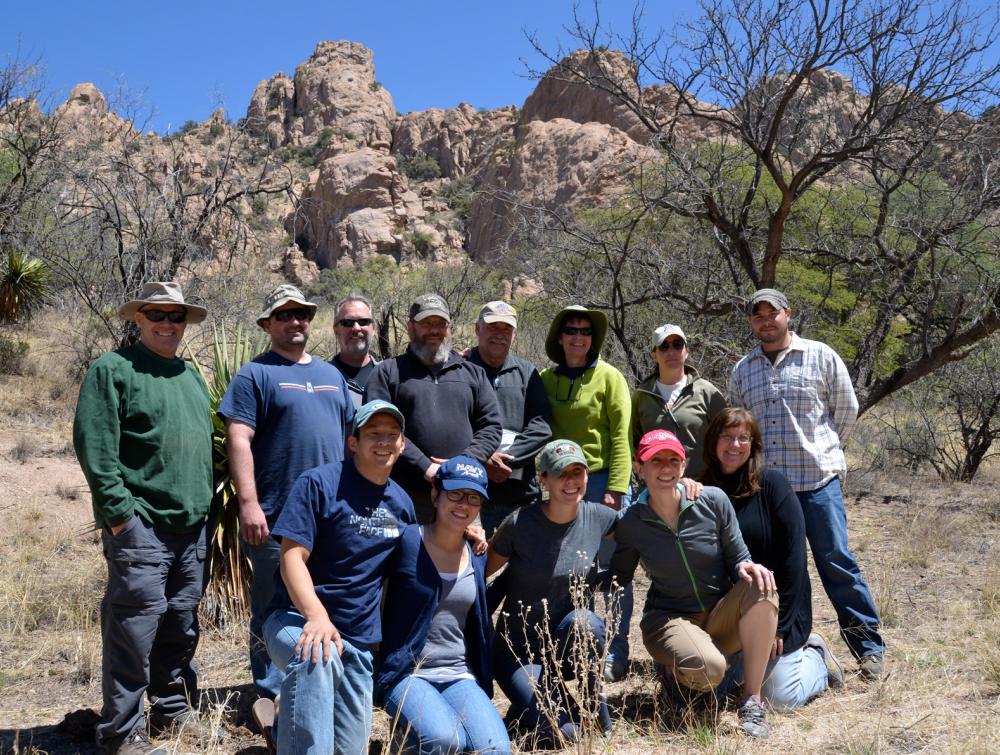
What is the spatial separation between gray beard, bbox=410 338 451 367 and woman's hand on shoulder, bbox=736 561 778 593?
176 cm

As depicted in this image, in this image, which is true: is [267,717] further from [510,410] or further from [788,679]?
[788,679]

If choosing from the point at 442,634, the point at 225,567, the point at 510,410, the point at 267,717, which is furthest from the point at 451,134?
the point at 267,717

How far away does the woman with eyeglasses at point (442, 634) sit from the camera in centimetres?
324

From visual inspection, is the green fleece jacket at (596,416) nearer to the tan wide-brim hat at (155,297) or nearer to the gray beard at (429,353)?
the gray beard at (429,353)

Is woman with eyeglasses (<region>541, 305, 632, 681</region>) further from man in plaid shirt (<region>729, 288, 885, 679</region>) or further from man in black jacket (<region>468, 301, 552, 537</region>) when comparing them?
man in plaid shirt (<region>729, 288, 885, 679</region>)

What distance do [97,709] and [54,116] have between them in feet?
40.0

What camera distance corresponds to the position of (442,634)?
3500 millimetres

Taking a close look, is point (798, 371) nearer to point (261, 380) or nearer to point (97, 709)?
point (261, 380)

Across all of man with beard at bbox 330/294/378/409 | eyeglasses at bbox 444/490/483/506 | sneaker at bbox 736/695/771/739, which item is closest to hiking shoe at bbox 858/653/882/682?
sneaker at bbox 736/695/771/739

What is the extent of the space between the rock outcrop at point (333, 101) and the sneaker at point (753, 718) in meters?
63.6

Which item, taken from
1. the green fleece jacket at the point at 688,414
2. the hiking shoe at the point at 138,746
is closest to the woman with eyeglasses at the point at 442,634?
the hiking shoe at the point at 138,746

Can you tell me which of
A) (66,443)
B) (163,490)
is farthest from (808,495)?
(66,443)

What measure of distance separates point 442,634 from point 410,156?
68842 millimetres

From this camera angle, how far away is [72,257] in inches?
500
